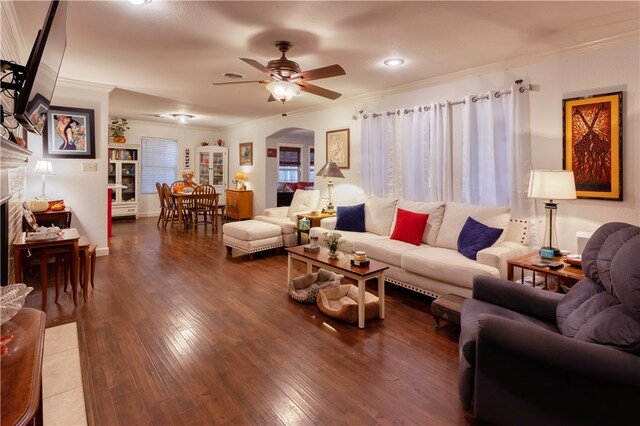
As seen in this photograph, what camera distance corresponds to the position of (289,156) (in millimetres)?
11039

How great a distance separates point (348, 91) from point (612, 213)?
3.49m

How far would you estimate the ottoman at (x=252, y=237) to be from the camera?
16.0 feet

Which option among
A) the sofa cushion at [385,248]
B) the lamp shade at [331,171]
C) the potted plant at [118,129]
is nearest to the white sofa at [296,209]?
the lamp shade at [331,171]

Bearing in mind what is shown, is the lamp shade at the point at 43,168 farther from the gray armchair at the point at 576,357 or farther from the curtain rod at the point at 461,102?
the gray armchair at the point at 576,357

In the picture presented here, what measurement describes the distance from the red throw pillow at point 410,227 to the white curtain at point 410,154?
582mm

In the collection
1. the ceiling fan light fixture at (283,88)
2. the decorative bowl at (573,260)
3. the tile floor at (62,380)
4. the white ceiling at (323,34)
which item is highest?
the white ceiling at (323,34)

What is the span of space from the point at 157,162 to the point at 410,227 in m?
7.50

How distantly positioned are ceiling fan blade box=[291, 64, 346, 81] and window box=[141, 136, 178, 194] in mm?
7002

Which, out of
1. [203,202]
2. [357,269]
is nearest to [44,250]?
[357,269]

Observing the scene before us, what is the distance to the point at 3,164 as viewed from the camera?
6.29ft

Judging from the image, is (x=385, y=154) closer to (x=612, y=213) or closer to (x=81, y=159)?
(x=612, y=213)

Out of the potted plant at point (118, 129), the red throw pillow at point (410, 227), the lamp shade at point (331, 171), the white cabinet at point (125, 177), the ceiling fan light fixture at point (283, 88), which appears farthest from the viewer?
the white cabinet at point (125, 177)

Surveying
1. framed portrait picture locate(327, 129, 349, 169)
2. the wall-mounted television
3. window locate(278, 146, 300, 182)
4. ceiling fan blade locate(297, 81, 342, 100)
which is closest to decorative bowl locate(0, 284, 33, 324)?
the wall-mounted television

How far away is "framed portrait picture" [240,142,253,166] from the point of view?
8310 mm
